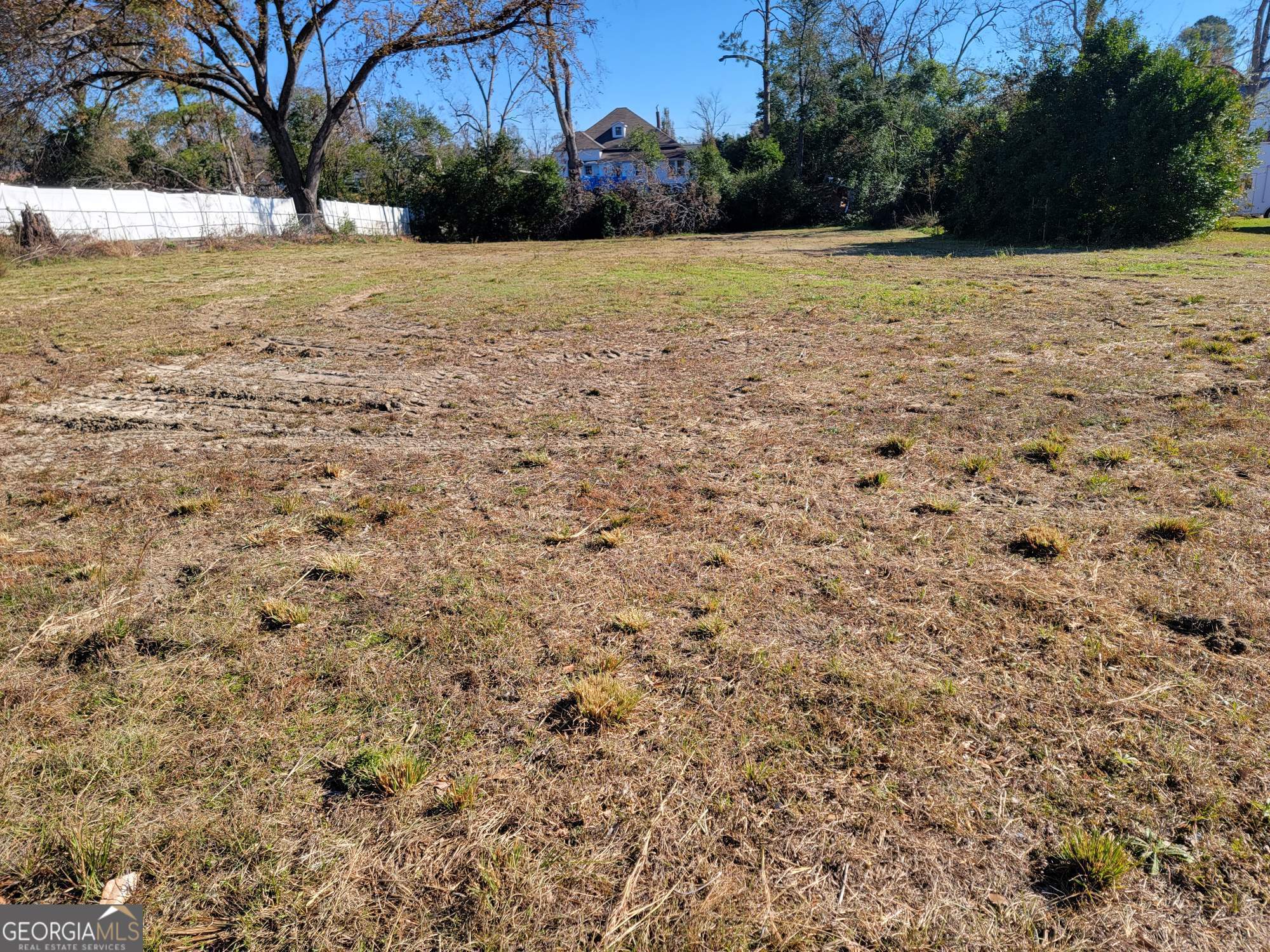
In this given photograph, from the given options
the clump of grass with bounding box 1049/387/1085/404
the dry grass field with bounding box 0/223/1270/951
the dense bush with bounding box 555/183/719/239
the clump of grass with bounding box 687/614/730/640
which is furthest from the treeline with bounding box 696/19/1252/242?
the clump of grass with bounding box 687/614/730/640

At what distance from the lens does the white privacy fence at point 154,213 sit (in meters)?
16.8

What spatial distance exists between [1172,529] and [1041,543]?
0.58 meters

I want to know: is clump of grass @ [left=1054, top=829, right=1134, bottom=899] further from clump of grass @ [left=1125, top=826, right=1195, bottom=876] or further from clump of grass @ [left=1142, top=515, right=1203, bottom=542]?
clump of grass @ [left=1142, top=515, right=1203, bottom=542]

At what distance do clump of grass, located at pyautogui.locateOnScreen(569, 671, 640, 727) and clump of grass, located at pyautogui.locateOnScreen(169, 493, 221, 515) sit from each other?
7.59 feet

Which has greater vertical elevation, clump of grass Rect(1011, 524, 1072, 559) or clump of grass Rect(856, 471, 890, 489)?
clump of grass Rect(856, 471, 890, 489)

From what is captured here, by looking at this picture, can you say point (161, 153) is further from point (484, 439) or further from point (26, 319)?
point (484, 439)

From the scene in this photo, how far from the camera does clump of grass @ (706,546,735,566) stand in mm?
2791

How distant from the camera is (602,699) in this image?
77.8 inches

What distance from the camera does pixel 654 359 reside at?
6398mm

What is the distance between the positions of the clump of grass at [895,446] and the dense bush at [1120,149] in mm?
15766

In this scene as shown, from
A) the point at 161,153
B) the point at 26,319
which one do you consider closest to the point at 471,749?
Result: the point at 26,319

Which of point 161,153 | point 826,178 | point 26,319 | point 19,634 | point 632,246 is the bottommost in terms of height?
point 19,634

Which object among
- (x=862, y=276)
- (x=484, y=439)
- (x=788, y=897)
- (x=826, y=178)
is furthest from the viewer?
(x=826, y=178)

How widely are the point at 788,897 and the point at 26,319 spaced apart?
10758 millimetres
